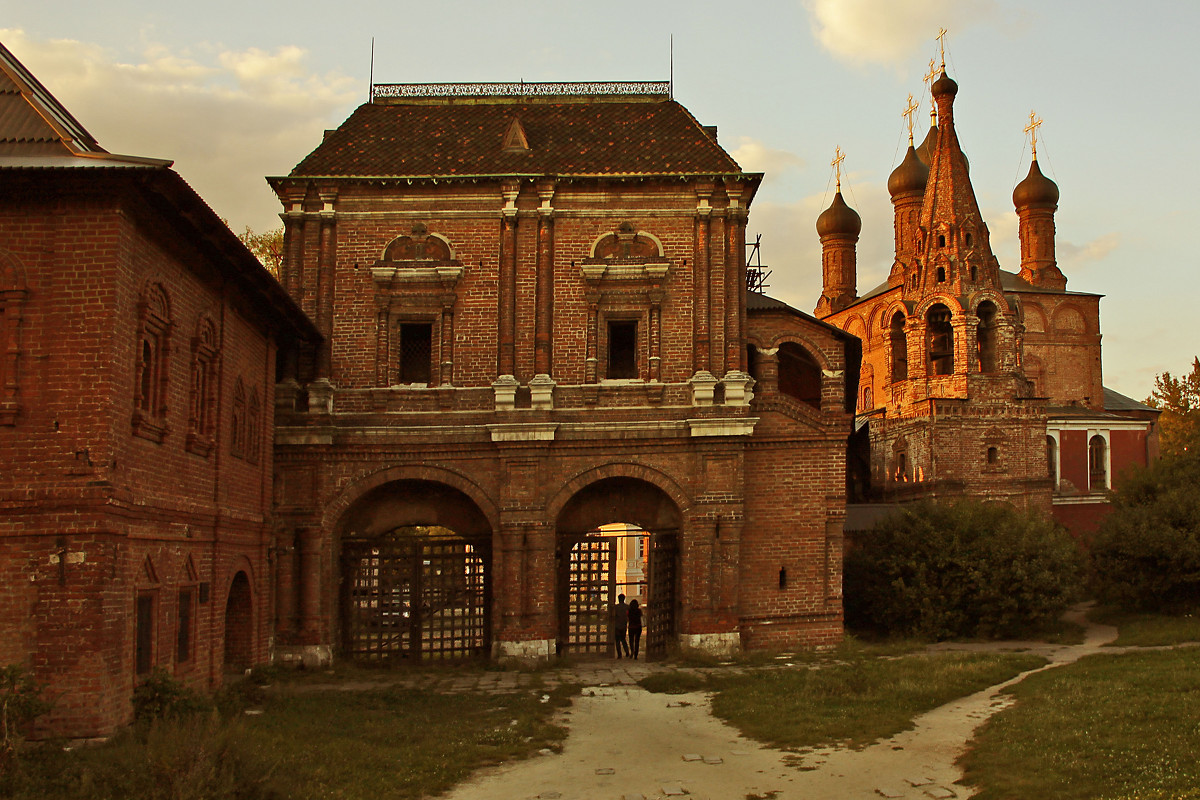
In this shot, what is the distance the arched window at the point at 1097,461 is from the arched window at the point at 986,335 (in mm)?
10924

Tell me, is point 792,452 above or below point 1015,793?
above

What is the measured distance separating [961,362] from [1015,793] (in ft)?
91.7

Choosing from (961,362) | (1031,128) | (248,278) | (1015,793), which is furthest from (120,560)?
(1031,128)

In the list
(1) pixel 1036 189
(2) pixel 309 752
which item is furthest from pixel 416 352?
(1) pixel 1036 189

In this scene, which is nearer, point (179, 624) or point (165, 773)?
point (165, 773)

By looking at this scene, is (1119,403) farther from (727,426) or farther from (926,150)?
(727,426)

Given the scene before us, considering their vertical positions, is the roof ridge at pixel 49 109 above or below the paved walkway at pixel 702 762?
above

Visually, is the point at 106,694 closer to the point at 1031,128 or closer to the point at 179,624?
the point at 179,624

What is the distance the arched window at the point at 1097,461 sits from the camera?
147ft

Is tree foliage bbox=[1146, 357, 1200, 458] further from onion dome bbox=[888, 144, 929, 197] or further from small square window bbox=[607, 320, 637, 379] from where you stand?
small square window bbox=[607, 320, 637, 379]

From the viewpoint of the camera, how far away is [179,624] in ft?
46.8

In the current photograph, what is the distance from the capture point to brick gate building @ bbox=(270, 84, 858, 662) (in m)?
20.2

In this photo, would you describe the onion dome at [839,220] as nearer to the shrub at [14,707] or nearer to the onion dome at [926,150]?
the onion dome at [926,150]

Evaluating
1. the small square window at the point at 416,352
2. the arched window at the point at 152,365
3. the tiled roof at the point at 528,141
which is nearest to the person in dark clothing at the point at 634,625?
the small square window at the point at 416,352
